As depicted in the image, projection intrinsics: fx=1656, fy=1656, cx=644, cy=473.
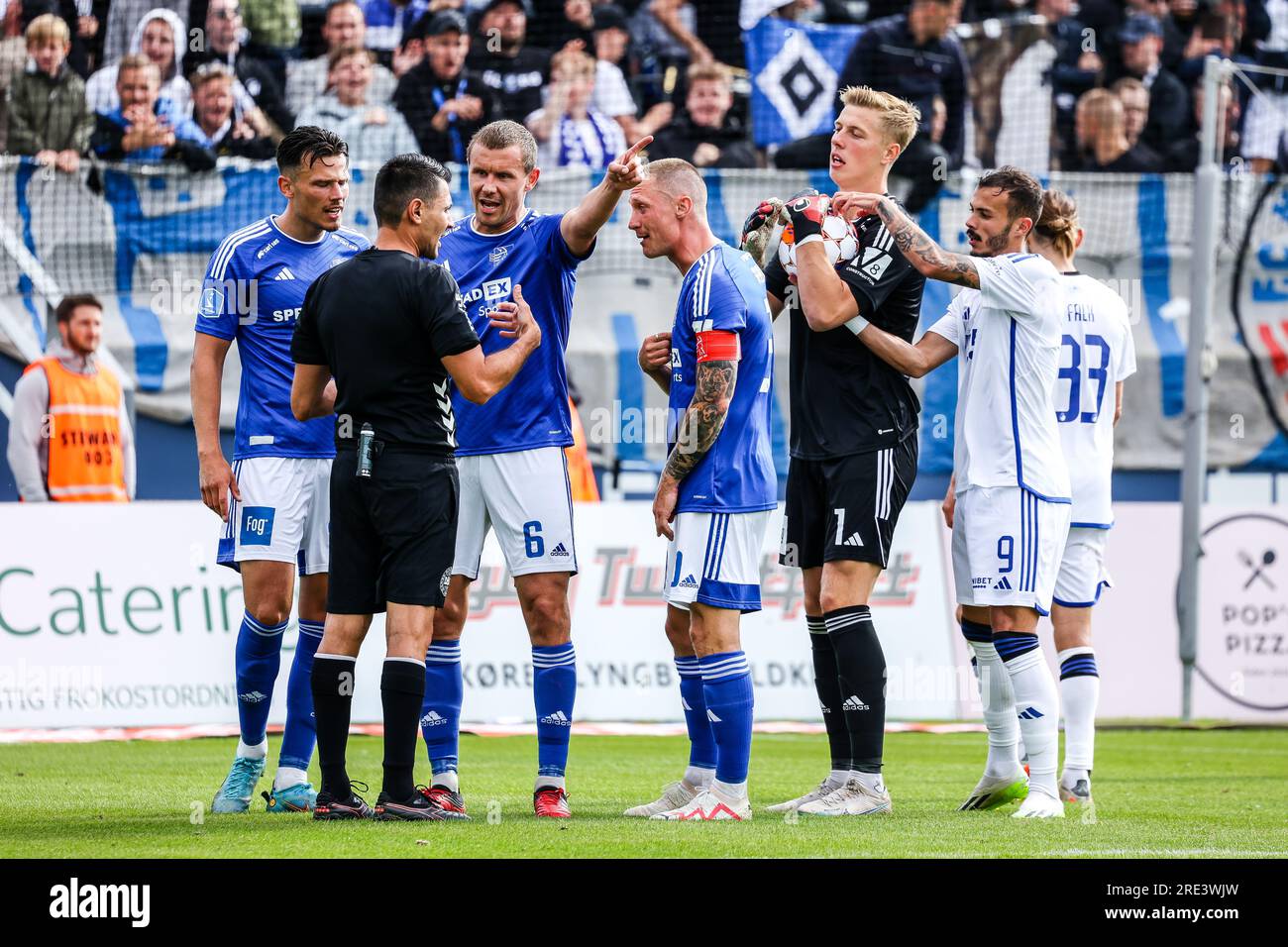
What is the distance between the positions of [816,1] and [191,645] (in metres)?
9.79

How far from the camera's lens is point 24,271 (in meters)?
13.8

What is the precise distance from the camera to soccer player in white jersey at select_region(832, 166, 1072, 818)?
636 cm

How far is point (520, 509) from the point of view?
632 cm

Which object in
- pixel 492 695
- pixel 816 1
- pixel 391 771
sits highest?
pixel 816 1

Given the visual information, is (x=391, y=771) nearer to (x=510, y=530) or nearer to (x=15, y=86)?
(x=510, y=530)

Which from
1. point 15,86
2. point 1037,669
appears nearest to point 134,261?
point 15,86

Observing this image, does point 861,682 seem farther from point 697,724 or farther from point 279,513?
point 279,513

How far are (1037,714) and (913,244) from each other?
1.87 meters

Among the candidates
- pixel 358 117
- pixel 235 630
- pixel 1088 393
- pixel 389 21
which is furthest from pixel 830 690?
pixel 389 21

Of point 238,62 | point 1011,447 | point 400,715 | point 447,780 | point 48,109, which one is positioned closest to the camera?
point 400,715

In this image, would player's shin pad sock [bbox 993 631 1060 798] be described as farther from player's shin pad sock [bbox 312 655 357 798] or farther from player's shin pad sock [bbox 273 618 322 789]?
player's shin pad sock [bbox 273 618 322 789]

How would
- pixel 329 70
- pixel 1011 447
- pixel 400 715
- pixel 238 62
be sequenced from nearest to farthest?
1. pixel 400 715
2. pixel 1011 447
3. pixel 238 62
4. pixel 329 70

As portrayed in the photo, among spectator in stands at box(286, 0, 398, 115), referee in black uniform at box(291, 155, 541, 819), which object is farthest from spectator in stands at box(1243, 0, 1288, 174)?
referee in black uniform at box(291, 155, 541, 819)

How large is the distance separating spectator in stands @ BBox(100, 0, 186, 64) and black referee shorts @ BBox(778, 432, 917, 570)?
1120cm
